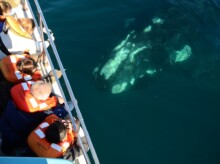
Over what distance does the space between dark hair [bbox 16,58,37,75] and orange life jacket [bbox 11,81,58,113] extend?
1.75 feet

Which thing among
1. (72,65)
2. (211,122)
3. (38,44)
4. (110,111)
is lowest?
(211,122)

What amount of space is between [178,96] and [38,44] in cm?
473

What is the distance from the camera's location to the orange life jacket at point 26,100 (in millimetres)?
5828

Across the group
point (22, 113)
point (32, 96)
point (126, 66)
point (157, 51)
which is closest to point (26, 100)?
point (32, 96)

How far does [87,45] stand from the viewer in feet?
37.3

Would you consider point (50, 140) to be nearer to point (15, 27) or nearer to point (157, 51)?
point (15, 27)

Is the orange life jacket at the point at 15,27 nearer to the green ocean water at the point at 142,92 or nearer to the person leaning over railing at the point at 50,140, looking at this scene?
the person leaning over railing at the point at 50,140

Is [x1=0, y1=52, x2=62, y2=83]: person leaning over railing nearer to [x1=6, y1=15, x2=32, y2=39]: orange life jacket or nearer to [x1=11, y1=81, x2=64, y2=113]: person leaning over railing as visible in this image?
[x1=11, y1=81, x2=64, y2=113]: person leaning over railing

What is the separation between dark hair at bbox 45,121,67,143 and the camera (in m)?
5.35

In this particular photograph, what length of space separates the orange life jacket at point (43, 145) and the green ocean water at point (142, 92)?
129 inches

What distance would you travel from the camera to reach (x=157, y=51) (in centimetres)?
1145

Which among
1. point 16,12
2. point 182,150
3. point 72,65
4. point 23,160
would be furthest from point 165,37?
point 23,160

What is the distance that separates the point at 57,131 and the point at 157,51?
6.83 m

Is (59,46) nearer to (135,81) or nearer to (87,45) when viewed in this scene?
(87,45)
